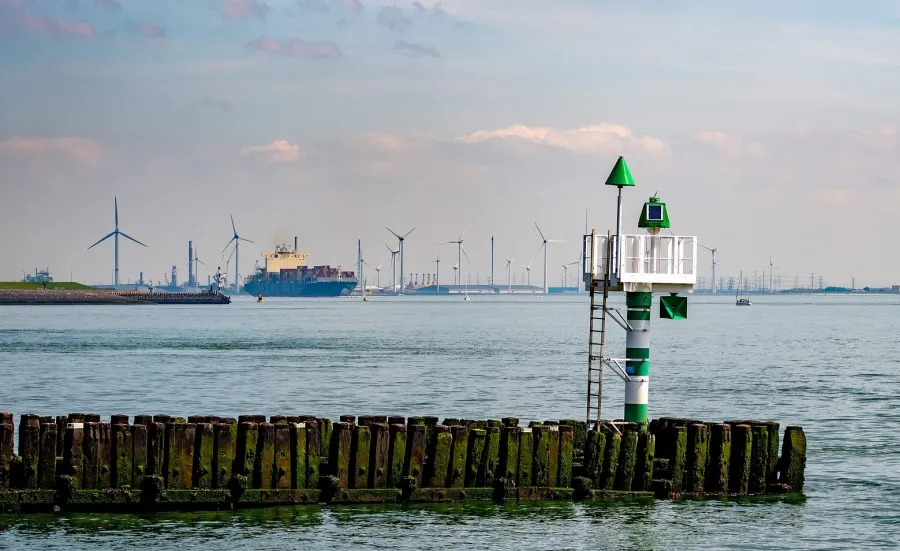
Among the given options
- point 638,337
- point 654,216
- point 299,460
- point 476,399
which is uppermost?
point 654,216

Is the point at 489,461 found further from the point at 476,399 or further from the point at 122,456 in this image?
the point at 476,399

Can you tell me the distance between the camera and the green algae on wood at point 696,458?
27656mm

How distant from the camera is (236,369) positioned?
77.3 meters

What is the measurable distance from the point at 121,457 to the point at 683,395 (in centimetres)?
4009

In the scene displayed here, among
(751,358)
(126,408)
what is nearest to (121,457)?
(126,408)

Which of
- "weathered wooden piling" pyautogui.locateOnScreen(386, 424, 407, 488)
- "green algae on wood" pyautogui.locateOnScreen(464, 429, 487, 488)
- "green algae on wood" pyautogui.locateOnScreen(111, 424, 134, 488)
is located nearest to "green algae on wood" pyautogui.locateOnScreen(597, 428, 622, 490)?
"green algae on wood" pyautogui.locateOnScreen(464, 429, 487, 488)

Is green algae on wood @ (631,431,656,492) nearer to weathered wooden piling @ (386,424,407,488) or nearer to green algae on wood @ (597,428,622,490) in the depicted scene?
green algae on wood @ (597,428,622,490)

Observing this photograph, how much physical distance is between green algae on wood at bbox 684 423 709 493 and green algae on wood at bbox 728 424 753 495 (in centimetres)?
64

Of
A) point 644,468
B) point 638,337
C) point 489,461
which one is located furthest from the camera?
point 638,337

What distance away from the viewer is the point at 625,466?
27594 millimetres

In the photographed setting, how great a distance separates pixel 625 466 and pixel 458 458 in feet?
12.6

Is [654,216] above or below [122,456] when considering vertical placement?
above

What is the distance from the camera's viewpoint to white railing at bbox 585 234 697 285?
28.8 m

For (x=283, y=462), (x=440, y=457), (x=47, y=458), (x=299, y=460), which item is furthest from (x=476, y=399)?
(x=47, y=458)
